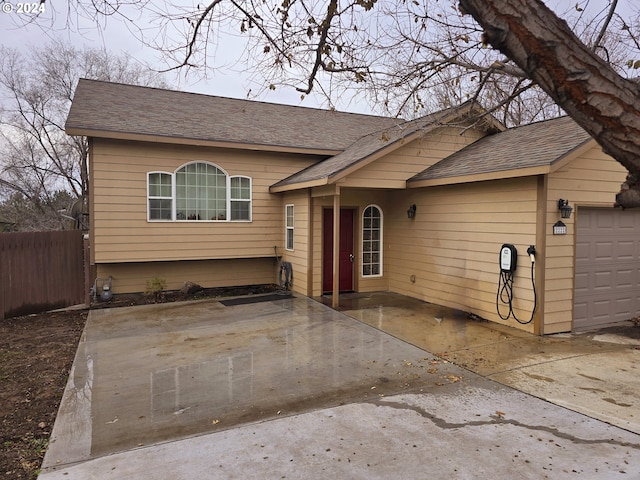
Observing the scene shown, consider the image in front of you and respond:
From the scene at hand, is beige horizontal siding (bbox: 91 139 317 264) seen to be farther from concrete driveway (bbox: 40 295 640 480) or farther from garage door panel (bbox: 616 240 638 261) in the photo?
garage door panel (bbox: 616 240 638 261)

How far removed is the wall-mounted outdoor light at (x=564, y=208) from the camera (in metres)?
6.68

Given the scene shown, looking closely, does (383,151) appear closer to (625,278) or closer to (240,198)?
(240,198)

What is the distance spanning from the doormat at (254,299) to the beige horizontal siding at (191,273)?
1250 millimetres

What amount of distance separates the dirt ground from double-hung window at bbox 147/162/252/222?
250 centimetres

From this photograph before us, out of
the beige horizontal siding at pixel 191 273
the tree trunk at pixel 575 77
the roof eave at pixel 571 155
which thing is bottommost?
the beige horizontal siding at pixel 191 273

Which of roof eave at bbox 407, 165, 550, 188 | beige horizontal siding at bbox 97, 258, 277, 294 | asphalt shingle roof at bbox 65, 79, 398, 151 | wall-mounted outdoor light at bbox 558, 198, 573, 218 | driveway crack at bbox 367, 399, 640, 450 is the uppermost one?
asphalt shingle roof at bbox 65, 79, 398, 151

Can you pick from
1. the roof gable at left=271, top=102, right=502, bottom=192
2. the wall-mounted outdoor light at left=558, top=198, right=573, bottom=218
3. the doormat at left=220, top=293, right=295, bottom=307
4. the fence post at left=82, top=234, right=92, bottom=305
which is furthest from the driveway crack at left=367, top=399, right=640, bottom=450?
the fence post at left=82, top=234, right=92, bottom=305

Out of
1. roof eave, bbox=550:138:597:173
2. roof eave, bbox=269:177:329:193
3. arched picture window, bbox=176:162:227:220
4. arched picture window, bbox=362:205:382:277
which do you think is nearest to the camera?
roof eave, bbox=550:138:597:173

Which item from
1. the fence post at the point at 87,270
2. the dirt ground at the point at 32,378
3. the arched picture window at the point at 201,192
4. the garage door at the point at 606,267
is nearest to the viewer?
the dirt ground at the point at 32,378

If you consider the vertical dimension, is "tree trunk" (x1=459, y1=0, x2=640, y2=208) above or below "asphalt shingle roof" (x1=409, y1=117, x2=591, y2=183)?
below

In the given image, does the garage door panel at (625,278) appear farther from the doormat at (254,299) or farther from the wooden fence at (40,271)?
the wooden fence at (40,271)

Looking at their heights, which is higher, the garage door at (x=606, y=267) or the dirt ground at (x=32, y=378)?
the garage door at (x=606, y=267)

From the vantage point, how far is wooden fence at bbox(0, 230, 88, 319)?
8023 millimetres

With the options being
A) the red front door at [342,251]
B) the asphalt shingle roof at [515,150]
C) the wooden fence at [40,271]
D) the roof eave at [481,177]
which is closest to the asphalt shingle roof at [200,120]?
the roof eave at [481,177]
